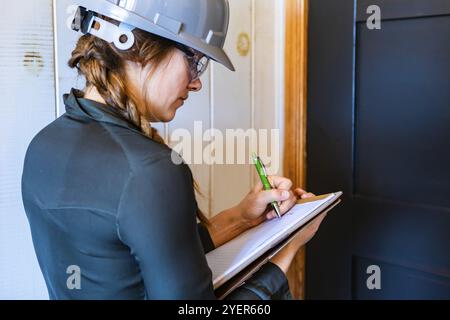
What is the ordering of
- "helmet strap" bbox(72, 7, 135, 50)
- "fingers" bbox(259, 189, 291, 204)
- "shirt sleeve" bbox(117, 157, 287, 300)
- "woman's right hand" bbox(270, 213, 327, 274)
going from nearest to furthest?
1. "shirt sleeve" bbox(117, 157, 287, 300)
2. "helmet strap" bbox(72, 7, 135, 50)
3. "woman's right hand" bbox(270, 213, 327, 274)
4. "fingers" bbox(259, 189, 291, 204)

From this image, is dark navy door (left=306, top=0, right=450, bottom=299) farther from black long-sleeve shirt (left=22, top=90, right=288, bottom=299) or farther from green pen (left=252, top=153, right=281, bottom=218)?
black long-sleeve shirt (left=22, top=90, right=288, bottom=299)

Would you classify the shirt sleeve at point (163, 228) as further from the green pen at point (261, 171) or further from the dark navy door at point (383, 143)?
the dark navy door at point (383, 143)

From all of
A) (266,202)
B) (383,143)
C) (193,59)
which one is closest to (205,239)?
(266,202)

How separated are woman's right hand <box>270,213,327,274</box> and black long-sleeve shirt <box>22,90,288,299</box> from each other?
0.20 meters

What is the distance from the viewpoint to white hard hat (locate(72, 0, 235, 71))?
72cm

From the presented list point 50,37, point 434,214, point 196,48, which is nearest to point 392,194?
point 434,214

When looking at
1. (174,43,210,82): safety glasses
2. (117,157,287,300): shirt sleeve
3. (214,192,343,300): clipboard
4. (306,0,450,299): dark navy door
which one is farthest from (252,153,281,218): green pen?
(306,0,450,299): dark navy door

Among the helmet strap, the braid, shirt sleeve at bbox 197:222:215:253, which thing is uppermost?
the helmet strap

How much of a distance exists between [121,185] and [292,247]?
39cm

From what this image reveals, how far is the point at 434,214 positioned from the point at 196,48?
776 mm

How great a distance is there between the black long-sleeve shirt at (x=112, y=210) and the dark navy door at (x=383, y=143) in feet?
2.50

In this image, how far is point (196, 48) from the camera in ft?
2.50
